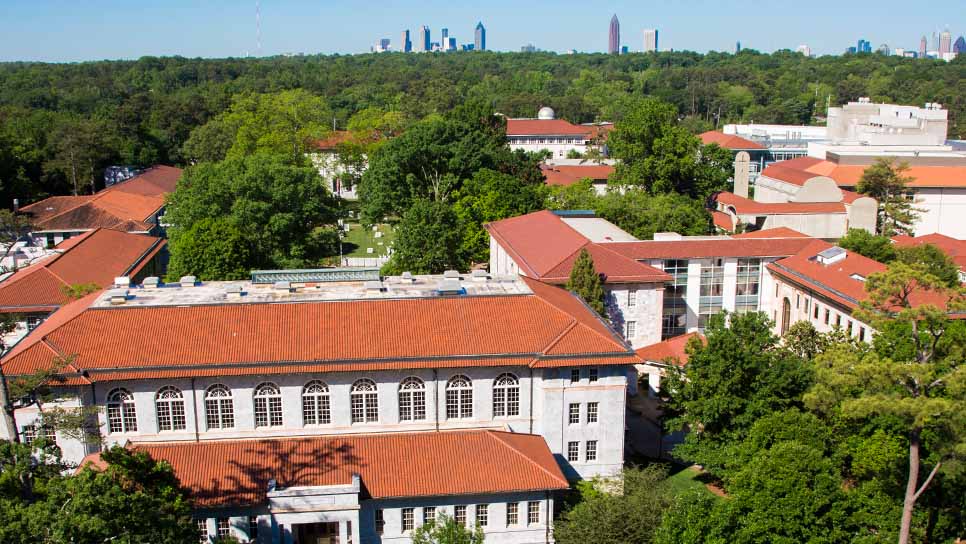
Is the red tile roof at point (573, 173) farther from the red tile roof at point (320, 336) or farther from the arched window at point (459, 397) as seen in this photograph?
the arched window at point (459, 397)

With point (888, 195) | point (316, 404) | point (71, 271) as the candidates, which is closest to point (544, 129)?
point (888, 195)

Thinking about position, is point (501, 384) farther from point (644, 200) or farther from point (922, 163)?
point (922, 163)

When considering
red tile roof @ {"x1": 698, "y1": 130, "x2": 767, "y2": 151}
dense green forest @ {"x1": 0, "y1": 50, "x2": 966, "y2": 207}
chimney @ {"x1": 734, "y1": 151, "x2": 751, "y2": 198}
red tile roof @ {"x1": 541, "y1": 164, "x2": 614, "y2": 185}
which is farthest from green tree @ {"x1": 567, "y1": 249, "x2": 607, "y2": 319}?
red tile roof @ {"x1": 698, "y1": 130, "x2": 767, "y2": 151}

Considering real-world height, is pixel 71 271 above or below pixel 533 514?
above

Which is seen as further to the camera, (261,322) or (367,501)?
(261,322)

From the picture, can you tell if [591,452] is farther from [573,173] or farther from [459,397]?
[573,173]

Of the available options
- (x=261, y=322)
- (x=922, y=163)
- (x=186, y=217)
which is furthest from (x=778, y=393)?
(x=922, y=163)

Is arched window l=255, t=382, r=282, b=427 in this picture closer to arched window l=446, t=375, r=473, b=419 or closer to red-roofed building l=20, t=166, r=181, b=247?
arched window l=446, t=375, r=473, b=419

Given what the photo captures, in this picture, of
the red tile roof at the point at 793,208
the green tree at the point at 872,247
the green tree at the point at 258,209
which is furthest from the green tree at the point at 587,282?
the red tile roof at the point at 793,208
